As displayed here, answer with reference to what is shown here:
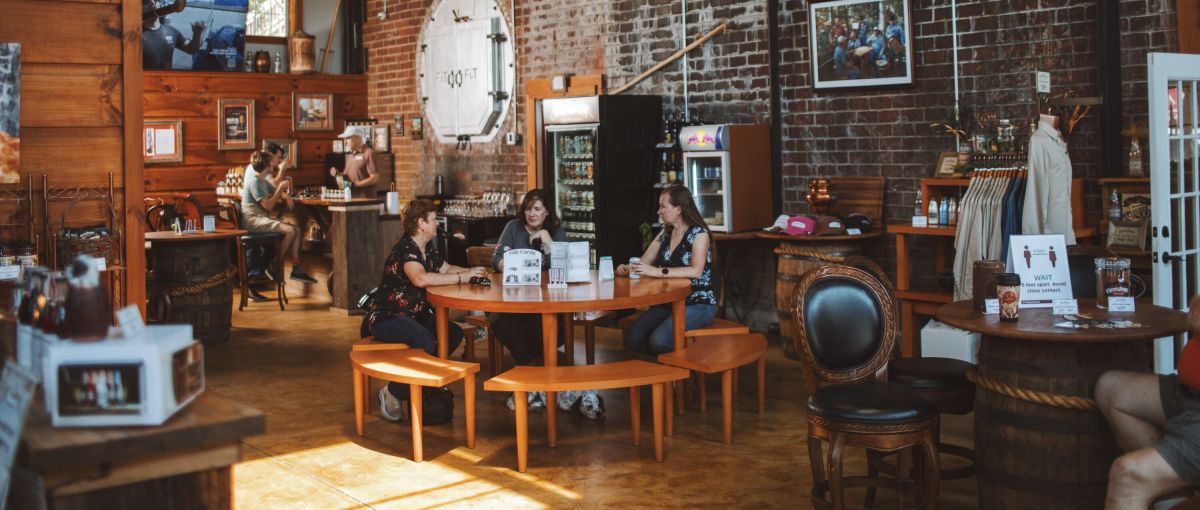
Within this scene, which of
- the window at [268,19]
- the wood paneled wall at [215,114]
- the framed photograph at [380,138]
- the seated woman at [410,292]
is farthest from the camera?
the window at [268,19]

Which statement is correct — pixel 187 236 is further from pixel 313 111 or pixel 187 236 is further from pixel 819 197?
pixel 313 111

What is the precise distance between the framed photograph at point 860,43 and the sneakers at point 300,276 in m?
5.27

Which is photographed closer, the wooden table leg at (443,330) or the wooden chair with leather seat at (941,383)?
the wooden chair with leather seat at (941,383)

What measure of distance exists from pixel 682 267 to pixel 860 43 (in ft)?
8.12

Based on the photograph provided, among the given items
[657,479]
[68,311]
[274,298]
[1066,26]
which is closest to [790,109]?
[1066,26]

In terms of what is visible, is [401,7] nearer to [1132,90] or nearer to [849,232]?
[849,232]

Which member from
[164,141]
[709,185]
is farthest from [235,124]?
[709,185]

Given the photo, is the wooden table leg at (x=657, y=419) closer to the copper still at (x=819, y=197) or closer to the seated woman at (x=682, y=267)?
the seated woman at (x=682, y=267)

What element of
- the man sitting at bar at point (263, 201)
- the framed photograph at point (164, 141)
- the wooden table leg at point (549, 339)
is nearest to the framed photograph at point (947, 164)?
the wooden table leg at point (549, 339)

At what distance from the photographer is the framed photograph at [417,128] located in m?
11.8

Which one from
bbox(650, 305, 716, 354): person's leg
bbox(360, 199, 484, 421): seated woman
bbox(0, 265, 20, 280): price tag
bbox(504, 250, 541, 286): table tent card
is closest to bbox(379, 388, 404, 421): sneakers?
bbox(360, 199, 484, 421): seated woman

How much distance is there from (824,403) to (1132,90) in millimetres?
3472

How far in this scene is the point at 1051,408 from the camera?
376 centimetres

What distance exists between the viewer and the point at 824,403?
3984 mm
